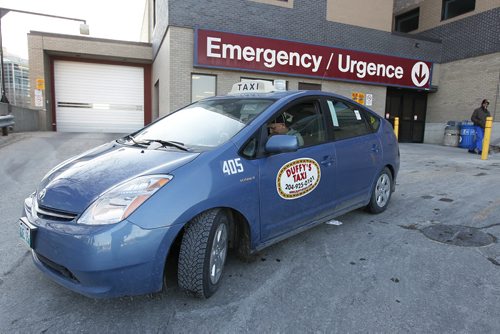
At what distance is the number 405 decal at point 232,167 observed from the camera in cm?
268

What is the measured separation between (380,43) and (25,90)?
19625mm

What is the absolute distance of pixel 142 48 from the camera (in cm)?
1716

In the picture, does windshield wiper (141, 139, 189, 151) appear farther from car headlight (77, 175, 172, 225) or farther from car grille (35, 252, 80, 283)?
car grille (35, 252, 80, 283)

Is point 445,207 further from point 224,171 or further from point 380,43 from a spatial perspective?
point 380,43

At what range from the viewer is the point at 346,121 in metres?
4.12

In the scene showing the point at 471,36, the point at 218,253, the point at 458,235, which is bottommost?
the point at 458,235

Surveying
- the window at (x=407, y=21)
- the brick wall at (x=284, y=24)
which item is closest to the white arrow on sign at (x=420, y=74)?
the brick wall at (x=284, y=24)

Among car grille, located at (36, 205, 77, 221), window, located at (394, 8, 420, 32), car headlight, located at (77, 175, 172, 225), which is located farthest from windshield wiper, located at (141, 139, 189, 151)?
window, located at (394, 8, 420, 32)

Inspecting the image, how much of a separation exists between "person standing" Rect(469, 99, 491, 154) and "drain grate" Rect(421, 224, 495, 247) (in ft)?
31.6

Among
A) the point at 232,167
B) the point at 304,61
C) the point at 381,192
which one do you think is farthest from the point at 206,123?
the point at 304,61

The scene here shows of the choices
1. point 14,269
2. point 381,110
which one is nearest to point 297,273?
point 14,269

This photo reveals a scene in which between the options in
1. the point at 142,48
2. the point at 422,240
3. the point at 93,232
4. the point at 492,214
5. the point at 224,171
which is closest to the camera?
the point at 93,232

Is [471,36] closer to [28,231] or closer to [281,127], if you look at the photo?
[281,127]

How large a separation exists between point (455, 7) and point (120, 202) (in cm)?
1962
